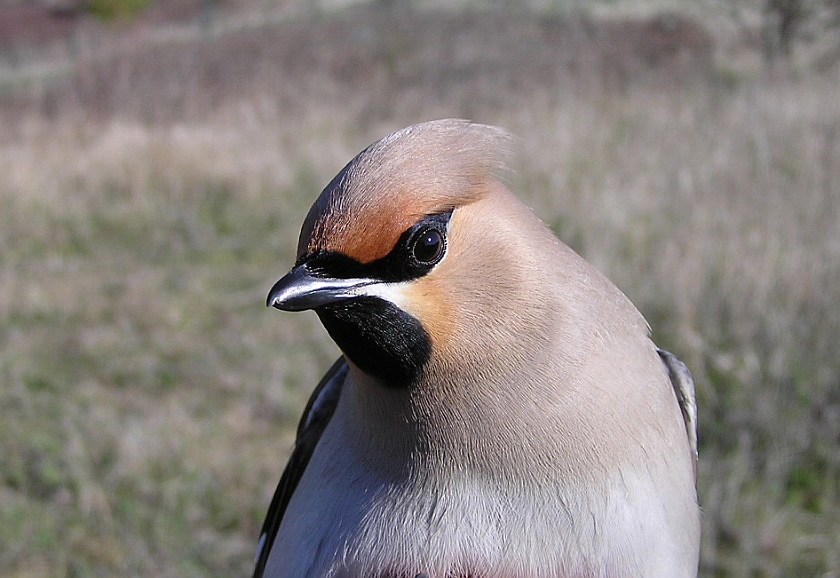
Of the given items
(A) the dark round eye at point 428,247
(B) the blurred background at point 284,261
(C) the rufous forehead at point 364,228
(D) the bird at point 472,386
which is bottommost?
(B) the blurred background at point 284,261

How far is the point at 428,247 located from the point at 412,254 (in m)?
0.03

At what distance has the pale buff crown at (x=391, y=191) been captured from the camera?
1475 millimetres

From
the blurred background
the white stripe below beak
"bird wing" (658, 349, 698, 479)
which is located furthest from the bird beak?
"bird wing" (658, 349, 698, 479)

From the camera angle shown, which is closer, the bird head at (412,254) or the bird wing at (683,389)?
the bird head at (412,254)

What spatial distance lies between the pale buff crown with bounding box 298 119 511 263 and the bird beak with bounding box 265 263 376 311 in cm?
4

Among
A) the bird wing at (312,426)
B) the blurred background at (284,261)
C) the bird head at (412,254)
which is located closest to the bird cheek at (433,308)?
the bird head at (412,254)

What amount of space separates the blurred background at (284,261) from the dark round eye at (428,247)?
0.37 m

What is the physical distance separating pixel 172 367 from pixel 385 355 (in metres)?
4.11

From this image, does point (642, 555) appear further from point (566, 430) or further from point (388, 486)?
point (388, 486)

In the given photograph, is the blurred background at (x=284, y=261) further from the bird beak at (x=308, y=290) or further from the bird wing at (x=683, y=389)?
the bird wing at (x=683, y=389)

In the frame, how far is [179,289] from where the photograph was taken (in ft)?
20.8

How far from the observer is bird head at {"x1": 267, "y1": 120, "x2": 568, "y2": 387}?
148cm

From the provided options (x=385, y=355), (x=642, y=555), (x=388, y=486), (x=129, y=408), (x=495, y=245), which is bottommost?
(x=129, y=408)

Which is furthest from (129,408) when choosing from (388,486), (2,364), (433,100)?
(433,100)
